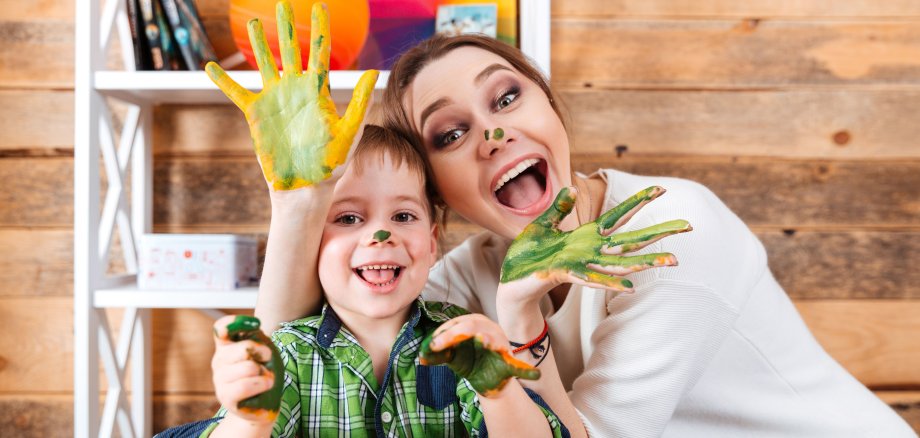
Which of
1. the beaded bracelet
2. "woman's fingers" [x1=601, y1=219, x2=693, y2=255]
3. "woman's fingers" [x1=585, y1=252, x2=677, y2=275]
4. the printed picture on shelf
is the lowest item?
the beaded bracelet

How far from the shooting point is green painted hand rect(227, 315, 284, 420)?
69 cm

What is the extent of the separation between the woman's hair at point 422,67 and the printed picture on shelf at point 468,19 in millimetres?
270

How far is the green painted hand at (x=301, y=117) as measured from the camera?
85cm

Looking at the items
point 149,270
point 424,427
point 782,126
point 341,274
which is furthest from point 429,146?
point 782,126

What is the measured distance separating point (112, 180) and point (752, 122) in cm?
142

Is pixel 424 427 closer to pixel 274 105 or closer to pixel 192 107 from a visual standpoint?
pixel 274 105

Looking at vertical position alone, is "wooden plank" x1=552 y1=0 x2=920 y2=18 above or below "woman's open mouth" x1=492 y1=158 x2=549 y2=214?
above

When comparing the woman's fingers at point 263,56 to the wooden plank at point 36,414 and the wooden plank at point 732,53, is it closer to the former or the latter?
the wooden plank at point 732,53

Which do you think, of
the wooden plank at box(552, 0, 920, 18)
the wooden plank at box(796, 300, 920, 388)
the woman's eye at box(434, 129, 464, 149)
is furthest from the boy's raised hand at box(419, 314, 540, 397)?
the wooden plank at box(796, 300, 920, 388)

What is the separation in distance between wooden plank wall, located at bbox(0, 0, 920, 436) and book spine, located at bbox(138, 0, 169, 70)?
0.90 feet

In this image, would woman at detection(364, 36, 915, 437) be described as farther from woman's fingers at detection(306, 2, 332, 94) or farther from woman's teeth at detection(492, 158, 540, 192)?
woman's fingers at detection(306, 2, 332, 94)

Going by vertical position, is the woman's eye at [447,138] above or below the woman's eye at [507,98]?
below

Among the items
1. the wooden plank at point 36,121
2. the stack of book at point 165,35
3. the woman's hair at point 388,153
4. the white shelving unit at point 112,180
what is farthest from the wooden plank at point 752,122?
the wooden plank at point 36,121

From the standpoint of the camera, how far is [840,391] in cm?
115
